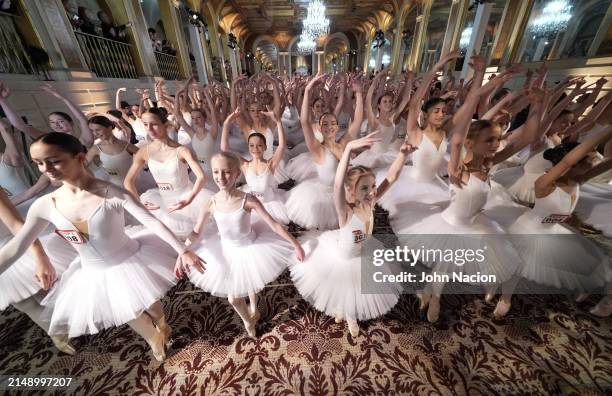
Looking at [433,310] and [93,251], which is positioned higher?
[93,251]

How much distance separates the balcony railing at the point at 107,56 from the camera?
301 inches

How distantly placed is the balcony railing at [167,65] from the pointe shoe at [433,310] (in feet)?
47.8

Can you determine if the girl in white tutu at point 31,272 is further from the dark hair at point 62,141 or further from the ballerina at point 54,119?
the ballerina at point 54,119

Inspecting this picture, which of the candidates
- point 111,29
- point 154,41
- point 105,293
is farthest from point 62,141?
point 154,41

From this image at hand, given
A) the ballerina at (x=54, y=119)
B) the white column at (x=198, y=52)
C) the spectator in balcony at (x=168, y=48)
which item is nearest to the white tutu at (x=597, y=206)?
the ballerina at (x=54, y=119)

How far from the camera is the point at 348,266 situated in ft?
6.36

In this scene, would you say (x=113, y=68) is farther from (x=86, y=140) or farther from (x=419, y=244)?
(x=419, y=244)

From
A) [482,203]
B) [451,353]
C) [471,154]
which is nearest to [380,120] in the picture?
[471,154]

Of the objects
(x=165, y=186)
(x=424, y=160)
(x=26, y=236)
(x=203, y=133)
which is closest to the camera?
(x=26, y=236)

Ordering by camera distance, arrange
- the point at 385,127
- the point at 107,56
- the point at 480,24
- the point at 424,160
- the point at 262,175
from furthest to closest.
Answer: the point at 480,24
the point at 107,56
the point at 385,127
the point at 424,160
the point at 262,175

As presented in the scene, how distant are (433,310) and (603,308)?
1.57m

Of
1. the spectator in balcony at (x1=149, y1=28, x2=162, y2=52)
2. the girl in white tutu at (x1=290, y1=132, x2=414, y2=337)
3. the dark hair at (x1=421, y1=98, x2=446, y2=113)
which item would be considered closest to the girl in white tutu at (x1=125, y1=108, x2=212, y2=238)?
the girl in white tutu at (x1=290, y1=132, x2=414, y2=337)

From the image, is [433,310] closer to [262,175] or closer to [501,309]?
[501,309]

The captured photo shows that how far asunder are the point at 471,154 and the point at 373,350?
1957mm
